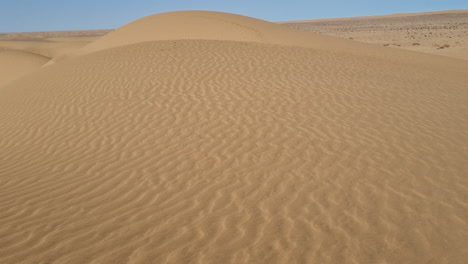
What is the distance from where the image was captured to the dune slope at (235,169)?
354 centimetres

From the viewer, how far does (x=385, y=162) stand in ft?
17.1

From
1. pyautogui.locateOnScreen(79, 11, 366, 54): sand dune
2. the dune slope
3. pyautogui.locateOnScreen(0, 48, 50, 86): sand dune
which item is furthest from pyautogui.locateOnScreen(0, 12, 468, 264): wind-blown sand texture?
pyautogui.locateOnScreen(0, 48, 50, 86): sand dune

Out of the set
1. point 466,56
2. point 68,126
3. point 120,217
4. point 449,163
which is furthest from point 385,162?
point 466,56

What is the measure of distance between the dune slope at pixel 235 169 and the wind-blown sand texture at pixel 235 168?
2 centimetres

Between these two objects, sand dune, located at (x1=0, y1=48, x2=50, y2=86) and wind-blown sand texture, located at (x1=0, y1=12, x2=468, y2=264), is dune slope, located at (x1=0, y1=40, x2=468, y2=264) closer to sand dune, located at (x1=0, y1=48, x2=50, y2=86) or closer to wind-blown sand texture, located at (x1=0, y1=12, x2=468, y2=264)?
wind-blown sand texture, located at (x1=0, y1=12, x2=468, y2=264)

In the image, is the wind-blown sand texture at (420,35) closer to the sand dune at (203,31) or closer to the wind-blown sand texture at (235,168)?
the sand dune at (203,31)

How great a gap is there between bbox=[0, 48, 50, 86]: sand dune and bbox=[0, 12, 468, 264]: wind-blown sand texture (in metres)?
13.2

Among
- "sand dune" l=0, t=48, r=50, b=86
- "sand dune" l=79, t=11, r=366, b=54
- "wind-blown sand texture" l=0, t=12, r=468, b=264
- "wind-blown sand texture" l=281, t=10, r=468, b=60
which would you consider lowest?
Answer: "wind-blown sand texture" l=281, t=10, r=468, b=60

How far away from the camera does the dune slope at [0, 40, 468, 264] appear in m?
3.54

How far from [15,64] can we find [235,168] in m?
24.1

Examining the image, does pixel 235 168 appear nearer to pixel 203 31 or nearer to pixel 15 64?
pixel 203 31

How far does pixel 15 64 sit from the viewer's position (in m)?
24.4

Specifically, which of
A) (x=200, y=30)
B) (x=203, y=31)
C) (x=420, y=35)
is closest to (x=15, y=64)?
(x=200, y=30)

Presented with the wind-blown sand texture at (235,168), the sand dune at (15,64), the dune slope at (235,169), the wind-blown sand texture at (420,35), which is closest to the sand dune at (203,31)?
the sand dune at (15,64)
